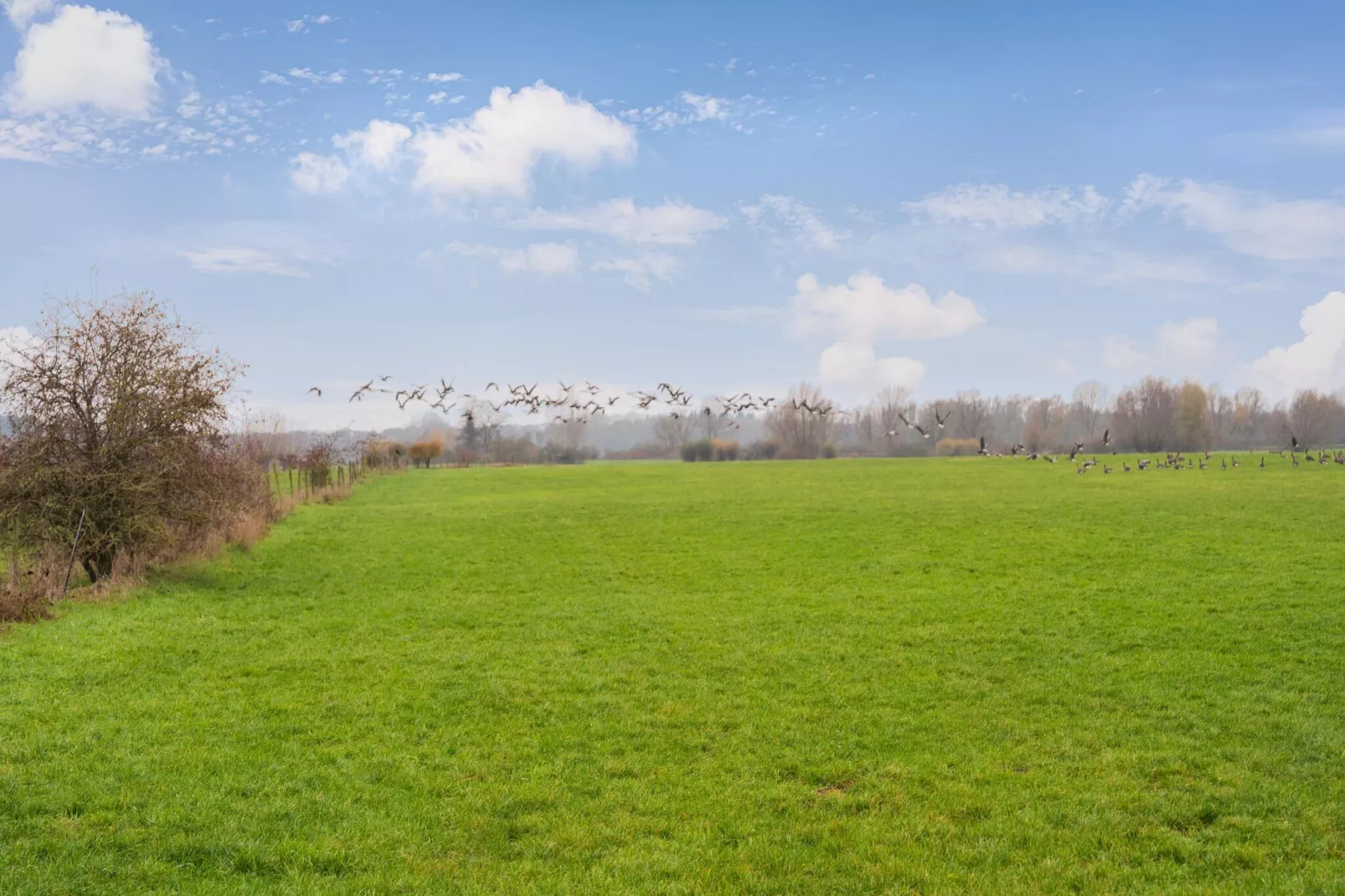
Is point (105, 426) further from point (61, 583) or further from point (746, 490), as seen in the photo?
point (746, 490)

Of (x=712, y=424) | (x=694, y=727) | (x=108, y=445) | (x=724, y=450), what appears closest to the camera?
(x=694, y=727)

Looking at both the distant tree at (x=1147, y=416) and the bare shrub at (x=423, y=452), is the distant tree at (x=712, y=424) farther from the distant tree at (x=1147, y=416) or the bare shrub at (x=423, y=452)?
the distant tree at (x=1147, y=416)

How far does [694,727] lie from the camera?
11.8 meters

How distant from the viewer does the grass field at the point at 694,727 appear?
319 inches

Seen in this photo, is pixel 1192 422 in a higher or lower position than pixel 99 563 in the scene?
higher

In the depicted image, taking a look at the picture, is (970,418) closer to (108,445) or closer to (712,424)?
(712,424)

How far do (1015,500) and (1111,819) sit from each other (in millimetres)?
34372

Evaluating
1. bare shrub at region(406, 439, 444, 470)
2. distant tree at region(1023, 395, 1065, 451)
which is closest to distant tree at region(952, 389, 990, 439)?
distant tree at region(1023, 395, 1065, 451)

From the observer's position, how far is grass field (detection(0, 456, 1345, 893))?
26.6 feet

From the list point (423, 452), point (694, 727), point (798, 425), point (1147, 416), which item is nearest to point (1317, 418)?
point (1147, 416)

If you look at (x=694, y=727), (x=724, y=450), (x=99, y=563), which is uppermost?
(x=724, y=450)

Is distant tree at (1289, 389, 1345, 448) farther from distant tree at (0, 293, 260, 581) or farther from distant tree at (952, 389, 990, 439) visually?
distant tree at (0, 293, 260, 581)

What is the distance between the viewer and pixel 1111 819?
8758 mm

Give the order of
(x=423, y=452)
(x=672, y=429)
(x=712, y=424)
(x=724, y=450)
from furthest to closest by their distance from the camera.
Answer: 1. (x=672, y=429)
2. (x=712, y=424)
3. (x=724, y=450)
4. (x=423, y=452)
